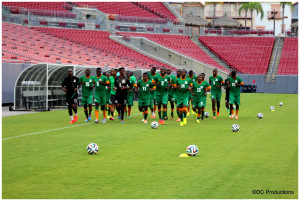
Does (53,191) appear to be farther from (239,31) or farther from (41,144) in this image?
(239,31)

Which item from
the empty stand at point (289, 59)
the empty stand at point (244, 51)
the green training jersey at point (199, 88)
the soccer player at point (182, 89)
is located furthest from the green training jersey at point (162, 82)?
the empty stand at point (289, 59)

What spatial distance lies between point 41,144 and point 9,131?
13.5ft

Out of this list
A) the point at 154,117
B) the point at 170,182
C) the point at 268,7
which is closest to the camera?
the point at 170,182

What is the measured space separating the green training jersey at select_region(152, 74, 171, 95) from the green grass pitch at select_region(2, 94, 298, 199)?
2521 mm

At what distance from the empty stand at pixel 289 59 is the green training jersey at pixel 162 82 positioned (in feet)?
156

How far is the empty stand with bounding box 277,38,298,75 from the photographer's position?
215ft

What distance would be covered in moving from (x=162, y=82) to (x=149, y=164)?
9.94 m

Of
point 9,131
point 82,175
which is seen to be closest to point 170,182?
point 82,175

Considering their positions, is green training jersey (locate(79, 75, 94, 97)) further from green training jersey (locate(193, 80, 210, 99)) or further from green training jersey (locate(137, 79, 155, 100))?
green training jersey (locate(193, 80, 210, 99))

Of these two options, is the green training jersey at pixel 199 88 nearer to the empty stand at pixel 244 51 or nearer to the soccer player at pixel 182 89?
the soccer player at pixel 182 89

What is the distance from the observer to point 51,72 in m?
30.8

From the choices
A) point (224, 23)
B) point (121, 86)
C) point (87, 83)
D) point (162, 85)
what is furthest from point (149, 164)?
point (224, 23)

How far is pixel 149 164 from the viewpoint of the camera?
34.9 feet

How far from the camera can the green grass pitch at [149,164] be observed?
8.23 meters
